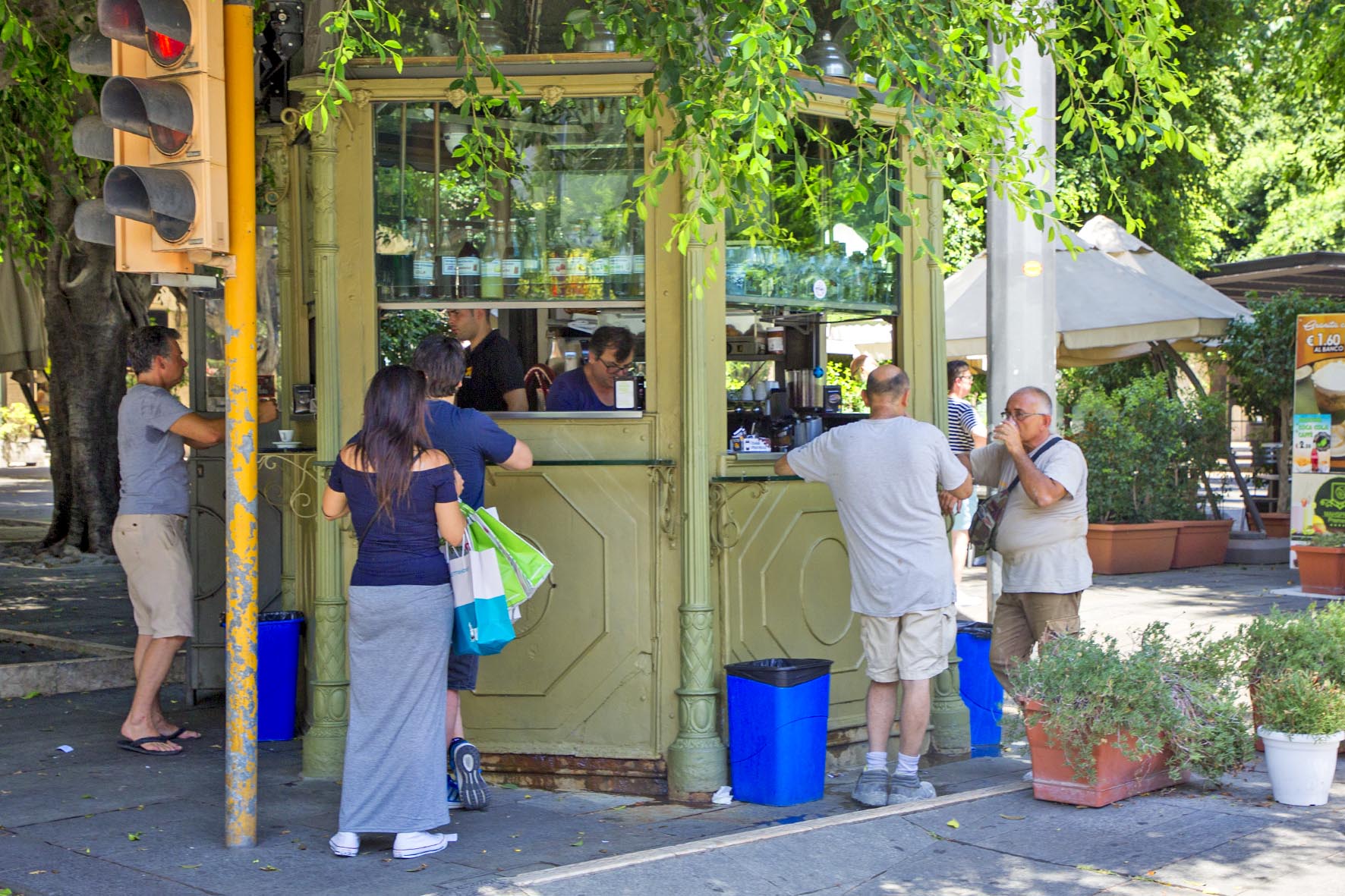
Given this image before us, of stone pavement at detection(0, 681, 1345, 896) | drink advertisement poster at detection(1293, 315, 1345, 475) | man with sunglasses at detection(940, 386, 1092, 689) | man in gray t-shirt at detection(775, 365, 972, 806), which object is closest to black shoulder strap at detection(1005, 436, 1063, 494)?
man with sunglasses at detection(940, 386, 1092, 689)

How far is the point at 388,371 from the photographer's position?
5.21 metres

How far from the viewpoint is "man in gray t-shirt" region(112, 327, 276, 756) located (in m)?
6.80

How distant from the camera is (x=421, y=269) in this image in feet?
21.2

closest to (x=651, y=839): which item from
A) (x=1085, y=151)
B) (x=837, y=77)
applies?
(x=837, y=77)

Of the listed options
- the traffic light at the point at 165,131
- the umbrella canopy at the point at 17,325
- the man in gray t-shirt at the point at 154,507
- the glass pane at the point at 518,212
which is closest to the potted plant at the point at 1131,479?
the glass pane at the point at 518,212

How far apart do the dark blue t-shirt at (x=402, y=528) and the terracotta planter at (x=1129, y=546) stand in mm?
9120

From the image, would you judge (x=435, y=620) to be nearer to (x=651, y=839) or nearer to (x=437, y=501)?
(x=437, y=501)

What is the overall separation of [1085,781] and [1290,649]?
113 cm

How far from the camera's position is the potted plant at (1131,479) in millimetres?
13164

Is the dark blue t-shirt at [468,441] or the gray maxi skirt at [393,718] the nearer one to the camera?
the gray maxi skirt at [393,718]

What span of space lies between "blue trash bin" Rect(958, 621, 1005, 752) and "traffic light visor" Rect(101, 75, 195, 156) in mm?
4316

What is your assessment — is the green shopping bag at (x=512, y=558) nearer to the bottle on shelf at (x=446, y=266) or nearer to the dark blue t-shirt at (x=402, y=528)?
the dark blue t-shirt at (x=402, y=528)

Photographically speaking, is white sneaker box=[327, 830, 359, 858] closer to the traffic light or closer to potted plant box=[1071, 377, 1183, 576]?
the traffic light

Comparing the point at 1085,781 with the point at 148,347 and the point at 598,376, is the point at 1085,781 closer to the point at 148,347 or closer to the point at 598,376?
the point at 598,376
